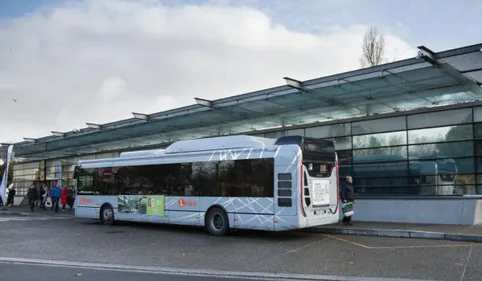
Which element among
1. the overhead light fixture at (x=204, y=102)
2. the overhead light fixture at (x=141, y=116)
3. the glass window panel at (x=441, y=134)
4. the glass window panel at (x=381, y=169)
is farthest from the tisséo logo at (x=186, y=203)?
the glass window panel at (x=441, y=134)

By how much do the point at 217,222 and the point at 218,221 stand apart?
0.20ft

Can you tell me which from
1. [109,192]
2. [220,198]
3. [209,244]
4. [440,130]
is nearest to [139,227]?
[109,192]

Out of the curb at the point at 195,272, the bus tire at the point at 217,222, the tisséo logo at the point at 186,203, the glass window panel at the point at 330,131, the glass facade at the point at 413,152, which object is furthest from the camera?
the glass window panel at the point at 330,131

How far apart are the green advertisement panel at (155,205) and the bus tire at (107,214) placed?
2425 millimetres

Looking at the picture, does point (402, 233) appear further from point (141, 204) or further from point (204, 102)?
point (204, 102)

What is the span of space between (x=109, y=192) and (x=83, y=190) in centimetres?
190

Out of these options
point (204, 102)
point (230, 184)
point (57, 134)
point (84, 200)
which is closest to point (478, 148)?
point (230, 184)

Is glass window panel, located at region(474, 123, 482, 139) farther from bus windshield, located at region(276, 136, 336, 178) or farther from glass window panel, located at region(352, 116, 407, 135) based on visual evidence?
bus windshield, located at region(276, 136, 336, 178)

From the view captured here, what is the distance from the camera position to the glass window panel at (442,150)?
16.8m

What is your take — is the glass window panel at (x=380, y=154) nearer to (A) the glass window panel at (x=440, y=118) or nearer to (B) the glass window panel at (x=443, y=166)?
(B) the glass window panel at (x=443, y=166)

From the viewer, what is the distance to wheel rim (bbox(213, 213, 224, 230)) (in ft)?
47.0

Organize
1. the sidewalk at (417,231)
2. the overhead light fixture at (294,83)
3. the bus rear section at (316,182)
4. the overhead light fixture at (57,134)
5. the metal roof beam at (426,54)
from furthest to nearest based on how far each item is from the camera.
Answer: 1. the overhead light fixture at (57,134)
2. the overhead light fixture at (294,83)
3. the bus rear section at (316,182)
4. the metal roof beam at (426,54)
5. the sidewalk at (417,231)

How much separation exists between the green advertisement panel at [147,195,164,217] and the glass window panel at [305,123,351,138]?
8.66 m

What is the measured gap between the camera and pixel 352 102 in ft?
60.7
